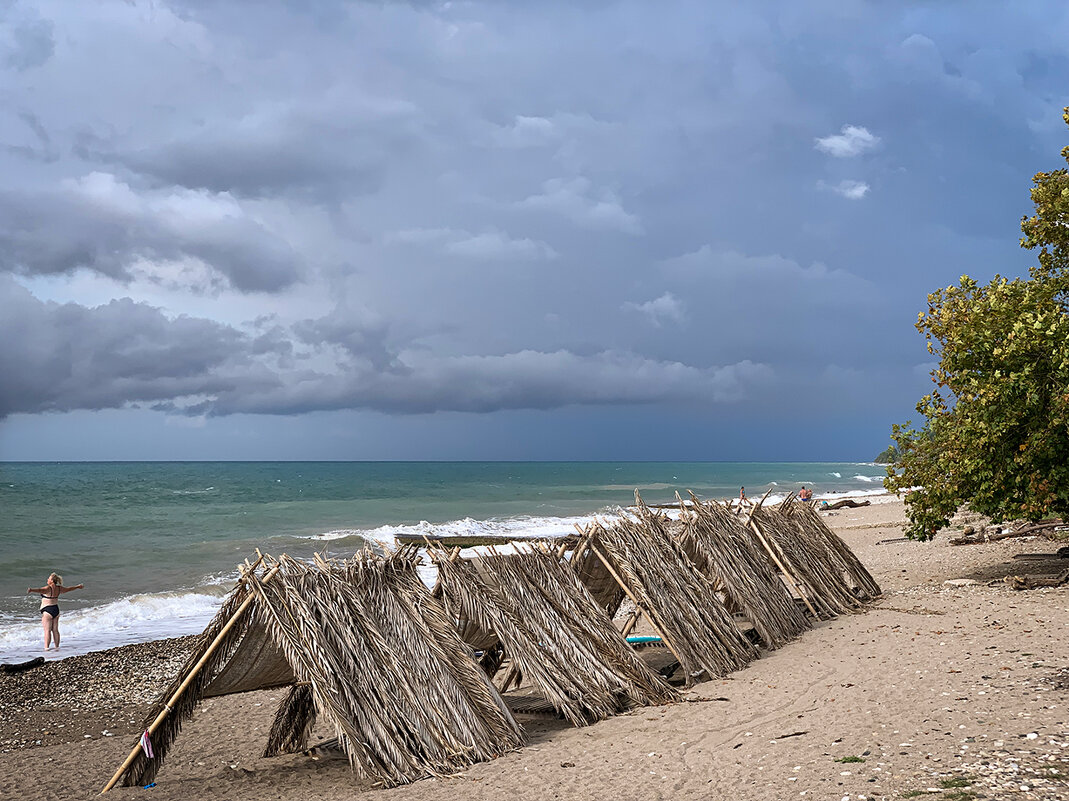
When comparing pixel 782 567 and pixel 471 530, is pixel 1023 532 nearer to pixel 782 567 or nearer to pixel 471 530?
→ pixel 782 567

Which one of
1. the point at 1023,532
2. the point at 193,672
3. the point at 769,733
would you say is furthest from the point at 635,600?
the point at 1023,532

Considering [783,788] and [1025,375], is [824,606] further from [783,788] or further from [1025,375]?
[783,788]

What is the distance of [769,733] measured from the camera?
5590 mm

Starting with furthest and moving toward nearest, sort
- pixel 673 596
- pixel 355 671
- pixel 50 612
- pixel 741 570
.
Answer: pixel 50 612 < pixel 741 570 < pixel 673 596 < pixel 355 671

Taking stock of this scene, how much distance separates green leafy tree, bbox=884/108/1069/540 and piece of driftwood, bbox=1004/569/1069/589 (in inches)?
38.1

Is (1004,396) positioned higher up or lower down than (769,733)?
higher up

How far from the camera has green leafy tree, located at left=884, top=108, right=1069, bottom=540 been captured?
30.7ft

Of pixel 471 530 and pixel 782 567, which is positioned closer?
pixel 782 567

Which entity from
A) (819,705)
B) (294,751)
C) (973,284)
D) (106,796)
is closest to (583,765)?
(819,705)

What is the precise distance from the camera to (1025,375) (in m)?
9.31

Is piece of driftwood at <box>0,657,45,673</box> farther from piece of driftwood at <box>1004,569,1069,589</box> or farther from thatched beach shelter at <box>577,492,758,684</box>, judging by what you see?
piece of driftwood at <box>1004,569,1069,589</box>

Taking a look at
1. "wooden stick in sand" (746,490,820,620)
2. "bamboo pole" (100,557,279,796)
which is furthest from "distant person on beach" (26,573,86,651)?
"wooden stick in sand" (746,490,820,620)

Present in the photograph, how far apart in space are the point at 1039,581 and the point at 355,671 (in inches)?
365

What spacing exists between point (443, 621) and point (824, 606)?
19.3 ft
